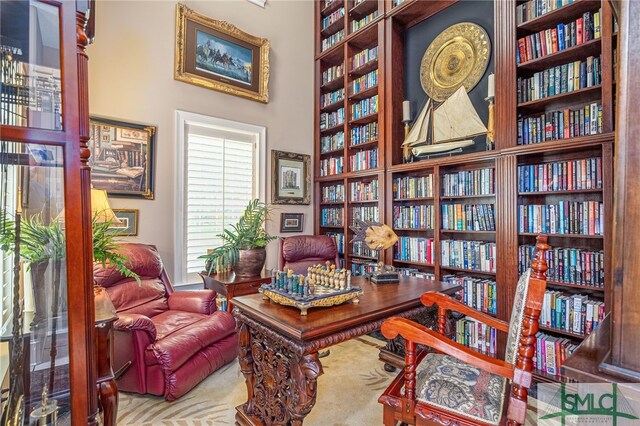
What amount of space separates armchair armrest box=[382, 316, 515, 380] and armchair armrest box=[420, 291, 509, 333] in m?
0.35

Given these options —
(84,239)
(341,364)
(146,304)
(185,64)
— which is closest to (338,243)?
(341,364)

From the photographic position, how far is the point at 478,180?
8.91 feet

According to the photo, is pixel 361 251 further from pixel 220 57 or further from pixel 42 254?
pixel 42 254

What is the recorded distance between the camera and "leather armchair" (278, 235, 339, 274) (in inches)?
133

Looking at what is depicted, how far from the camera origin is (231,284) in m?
2.66

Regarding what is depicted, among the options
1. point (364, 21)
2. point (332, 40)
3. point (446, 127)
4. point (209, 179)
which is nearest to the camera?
point (446, 127)

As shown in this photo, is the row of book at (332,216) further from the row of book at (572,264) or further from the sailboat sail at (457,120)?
the row of book at (572,264)

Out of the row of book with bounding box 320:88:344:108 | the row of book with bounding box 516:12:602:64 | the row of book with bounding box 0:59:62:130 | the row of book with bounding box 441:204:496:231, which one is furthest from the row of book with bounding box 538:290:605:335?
the row of book with bounding box 320:88:344:108

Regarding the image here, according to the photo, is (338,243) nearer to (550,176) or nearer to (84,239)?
(550,176)

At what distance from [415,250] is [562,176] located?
1.36 metres

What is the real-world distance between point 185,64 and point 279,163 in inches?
56.0

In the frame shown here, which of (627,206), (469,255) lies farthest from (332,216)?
(627,206)

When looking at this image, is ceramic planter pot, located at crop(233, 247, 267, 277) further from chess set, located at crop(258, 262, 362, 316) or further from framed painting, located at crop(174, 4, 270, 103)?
framed painting, located at crop(174, 4, 270, 103)

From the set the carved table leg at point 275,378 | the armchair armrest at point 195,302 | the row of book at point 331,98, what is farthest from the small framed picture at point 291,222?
the carved table leg at point 275,378
